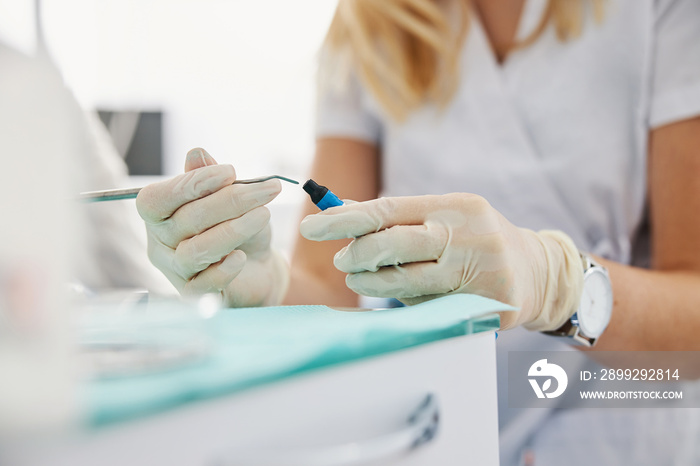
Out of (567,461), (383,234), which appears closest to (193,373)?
(383,234)

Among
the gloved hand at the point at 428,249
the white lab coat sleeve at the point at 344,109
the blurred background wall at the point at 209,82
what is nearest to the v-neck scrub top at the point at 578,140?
Result: the white lab coat sleeve at the point at 344,109

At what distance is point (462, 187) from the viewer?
741 mm

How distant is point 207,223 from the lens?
1.48ft

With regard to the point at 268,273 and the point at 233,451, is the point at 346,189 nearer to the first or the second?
the point at 268,273

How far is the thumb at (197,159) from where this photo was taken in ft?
1.50

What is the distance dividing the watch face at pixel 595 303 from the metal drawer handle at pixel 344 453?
320mm

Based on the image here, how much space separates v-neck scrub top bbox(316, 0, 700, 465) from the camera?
2.06ft

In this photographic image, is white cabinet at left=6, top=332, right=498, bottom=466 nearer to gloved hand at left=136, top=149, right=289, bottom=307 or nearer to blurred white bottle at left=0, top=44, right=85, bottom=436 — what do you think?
blurred white bottle at left=0, top=44, right=85, bottom=436

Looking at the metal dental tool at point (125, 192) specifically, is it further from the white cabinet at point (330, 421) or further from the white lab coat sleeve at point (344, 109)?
the white lab coat sleeve at point (344, 109)

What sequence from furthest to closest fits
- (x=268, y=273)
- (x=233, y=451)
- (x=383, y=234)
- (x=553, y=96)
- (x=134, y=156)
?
(x=134, y=156), (x=553, y=96), (x=268, y=273), (x=383, y=234), (x=233, y=451)

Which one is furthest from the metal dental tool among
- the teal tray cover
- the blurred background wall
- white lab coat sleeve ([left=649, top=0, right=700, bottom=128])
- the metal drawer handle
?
the blurred background wall

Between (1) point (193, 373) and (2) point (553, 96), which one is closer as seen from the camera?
(1) point (193, 373)

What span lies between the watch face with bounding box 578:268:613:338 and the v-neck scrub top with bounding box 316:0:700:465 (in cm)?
12

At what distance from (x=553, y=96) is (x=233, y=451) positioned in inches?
26.2
